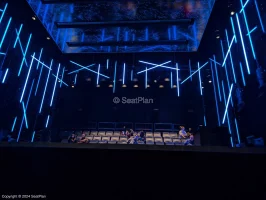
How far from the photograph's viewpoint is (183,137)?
826cm

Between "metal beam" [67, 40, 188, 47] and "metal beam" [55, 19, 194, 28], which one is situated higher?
"metal beam" [67, 40, 188, 47]

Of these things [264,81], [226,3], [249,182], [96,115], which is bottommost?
[249,182]

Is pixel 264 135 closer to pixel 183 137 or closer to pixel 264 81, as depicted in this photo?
pixel 264 81

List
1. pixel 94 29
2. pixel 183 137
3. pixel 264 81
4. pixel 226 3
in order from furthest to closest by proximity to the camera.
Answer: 1. pixel 94 29
2. pixel 183 137
3. pixel 226 3
4. pixel 264 81

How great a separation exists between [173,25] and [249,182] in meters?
8.39

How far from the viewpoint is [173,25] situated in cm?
855

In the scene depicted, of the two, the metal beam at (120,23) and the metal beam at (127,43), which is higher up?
the metal beam at (127,43)

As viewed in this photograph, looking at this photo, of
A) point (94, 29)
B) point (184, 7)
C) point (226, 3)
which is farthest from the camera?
point (94, 29)

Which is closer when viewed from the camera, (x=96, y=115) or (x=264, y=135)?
(x=264, y=135)

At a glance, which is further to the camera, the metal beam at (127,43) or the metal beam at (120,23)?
the metal beam at (127,43)

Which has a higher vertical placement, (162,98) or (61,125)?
(162,98)

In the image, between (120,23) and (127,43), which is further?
(127,43)

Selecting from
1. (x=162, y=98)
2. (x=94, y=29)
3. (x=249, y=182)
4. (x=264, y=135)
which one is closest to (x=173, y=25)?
(x=94, y=29)

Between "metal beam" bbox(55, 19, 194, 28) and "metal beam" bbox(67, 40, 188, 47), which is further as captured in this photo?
"metal beam" bbox(67, 40, 188, 47)
